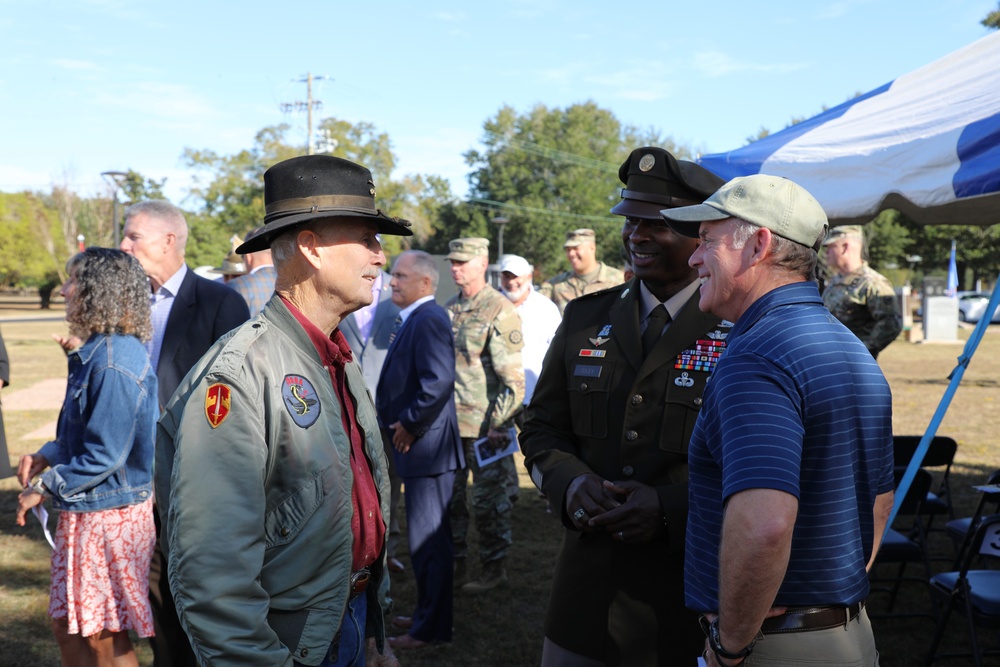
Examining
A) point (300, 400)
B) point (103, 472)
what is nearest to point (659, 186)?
point (300, 400)

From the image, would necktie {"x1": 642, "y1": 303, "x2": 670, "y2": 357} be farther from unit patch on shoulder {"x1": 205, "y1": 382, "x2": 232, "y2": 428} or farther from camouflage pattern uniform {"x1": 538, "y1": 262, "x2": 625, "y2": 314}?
camouflage pattern uniform {"x1": 538, "y1": 262, "x2": 625, "y2": 314}

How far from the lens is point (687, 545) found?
2.14 meters

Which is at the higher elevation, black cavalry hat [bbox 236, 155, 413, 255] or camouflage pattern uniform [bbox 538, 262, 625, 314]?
black cavalry hat [bbox 236, 155, 413, 255]

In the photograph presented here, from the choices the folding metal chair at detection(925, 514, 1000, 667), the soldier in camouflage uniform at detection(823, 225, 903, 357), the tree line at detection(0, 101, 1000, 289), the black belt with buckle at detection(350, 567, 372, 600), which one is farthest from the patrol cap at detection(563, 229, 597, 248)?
the tree line at detection(0, 101, 1000, 289)

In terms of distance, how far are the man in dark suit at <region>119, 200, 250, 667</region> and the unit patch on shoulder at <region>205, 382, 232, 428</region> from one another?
7.81 ft

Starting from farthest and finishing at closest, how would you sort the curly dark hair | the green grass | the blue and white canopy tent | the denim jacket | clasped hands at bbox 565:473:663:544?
the green grass
the blue and white canopy tent
the curly dark hair
the denim jacket
clasped hands at bbox 565:473:663:544

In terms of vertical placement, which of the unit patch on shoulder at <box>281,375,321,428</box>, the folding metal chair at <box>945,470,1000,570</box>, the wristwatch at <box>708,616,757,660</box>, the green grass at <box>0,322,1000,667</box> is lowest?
the green grass at <box>0,322,1000,667</box>

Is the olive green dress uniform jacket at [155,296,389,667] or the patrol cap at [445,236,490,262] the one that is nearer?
the olive green dress uniform jacket at [155,296,389,667]

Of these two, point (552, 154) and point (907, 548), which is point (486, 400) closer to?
point (907, 548)

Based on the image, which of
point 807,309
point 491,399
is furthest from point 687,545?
point 491,399

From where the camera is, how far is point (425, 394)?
511 centimetres

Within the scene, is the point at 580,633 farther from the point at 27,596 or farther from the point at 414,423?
the point at 27,596

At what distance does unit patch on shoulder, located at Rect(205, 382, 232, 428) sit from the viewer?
6.05ft

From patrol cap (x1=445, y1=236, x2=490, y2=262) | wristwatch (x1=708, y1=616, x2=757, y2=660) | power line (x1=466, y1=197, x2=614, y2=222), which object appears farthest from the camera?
power line (x1=466, y1=197, x2=614, y2=222)
